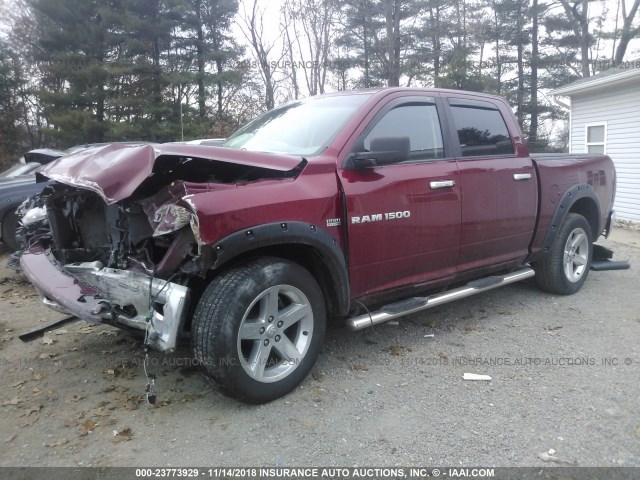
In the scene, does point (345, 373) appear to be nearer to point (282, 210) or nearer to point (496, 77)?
point (282, 210)

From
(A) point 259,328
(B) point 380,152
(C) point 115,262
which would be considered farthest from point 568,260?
(C) point 115,262

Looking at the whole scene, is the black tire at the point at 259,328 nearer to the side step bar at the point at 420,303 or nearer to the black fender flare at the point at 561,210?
the side step bar at the point at 420,303

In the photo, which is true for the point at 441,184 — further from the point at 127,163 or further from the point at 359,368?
the point at 127,163

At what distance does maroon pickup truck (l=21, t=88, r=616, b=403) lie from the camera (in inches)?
111

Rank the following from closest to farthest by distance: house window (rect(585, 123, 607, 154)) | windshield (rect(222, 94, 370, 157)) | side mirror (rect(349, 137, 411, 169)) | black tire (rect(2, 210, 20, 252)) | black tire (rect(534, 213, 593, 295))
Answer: side mirror (rect(349, 137, 411, 169)) < windshield (rect(222, 94, 370, 157)) < black tire (rect(534, 213, 593, 295)) < black tire (rect(2, 210, 20, 252)) < house window (rect(585, 123, 607, 154))

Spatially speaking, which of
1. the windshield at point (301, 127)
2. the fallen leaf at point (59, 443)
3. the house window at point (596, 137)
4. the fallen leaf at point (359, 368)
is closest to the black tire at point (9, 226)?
the windshield at point (301, 127)

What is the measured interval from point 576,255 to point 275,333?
12.9 ft

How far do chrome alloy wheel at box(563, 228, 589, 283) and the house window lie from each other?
9090 mm

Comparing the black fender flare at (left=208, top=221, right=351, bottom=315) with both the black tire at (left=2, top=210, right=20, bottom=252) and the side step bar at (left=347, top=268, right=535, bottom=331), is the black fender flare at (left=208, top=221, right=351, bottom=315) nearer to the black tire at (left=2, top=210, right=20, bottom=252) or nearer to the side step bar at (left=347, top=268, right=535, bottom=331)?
the side step bar at (left=347, top=268, right=535, bottom=331)

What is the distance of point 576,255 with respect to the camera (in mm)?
Result: 5523

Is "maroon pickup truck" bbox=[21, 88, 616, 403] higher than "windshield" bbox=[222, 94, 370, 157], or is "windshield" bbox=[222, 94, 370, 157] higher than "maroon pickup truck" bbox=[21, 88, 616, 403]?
"windshield" bbox=[222, 94, 370, 157]

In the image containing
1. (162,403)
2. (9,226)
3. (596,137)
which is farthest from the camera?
(596,137)

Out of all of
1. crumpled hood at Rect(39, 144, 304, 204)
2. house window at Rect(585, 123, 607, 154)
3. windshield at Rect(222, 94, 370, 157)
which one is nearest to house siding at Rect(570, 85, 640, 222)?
house window at Rect(585, 123, 607, 154)

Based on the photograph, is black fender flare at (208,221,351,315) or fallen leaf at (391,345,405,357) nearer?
black fender flare at (208,221,351,315)
